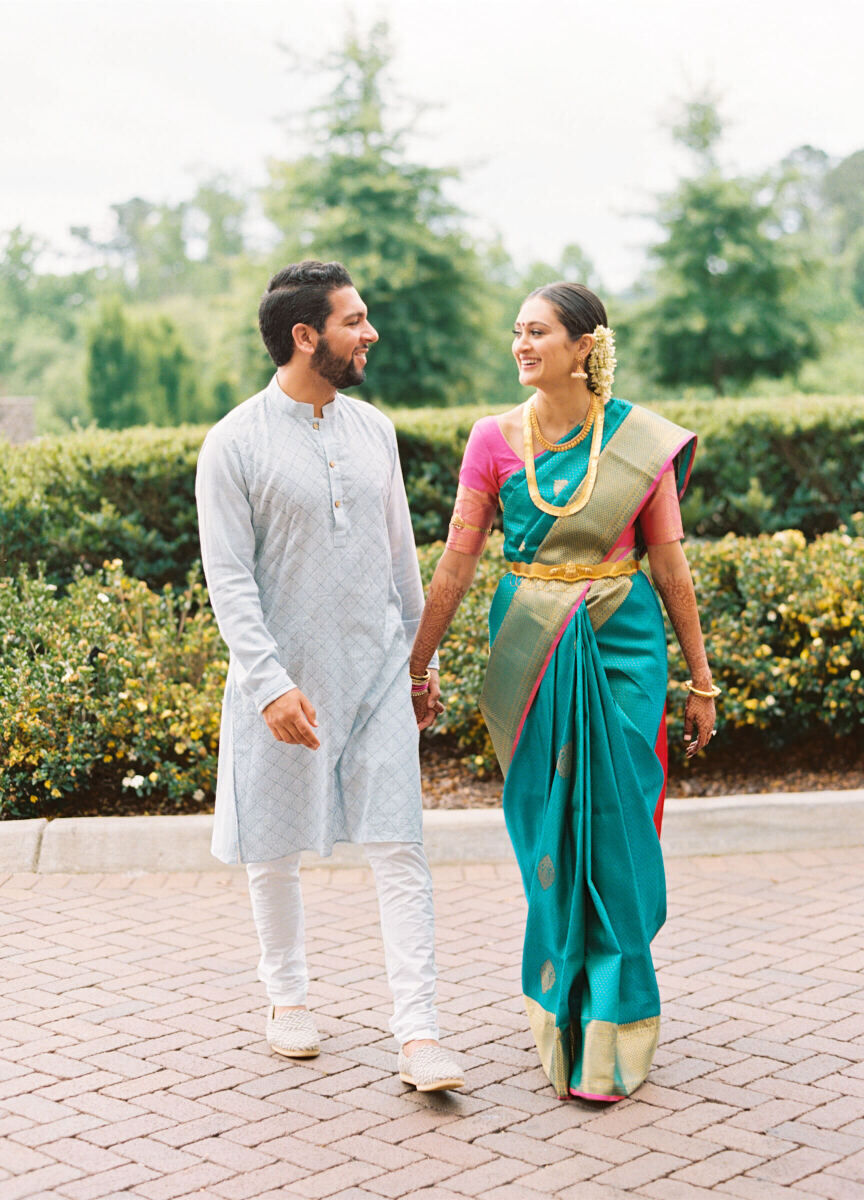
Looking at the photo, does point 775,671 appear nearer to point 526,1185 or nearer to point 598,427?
point 598,427

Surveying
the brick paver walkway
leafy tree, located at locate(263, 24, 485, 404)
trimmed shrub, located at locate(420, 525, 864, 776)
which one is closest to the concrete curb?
the brick paver walkway

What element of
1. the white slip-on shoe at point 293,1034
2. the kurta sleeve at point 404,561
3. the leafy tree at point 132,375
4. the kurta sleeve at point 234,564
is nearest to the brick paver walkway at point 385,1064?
the white slip-on shoe at point 293,1034

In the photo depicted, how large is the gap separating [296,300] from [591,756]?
4.50 ft

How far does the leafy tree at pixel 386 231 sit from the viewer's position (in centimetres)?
2119

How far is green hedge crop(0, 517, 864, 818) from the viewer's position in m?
5.81

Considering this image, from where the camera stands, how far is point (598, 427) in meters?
3.62

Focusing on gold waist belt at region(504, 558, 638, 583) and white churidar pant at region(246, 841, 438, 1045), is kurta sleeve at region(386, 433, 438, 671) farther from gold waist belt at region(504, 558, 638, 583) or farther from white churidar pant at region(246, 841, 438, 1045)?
white churidar pant at region(246, 841, 438, 1045)

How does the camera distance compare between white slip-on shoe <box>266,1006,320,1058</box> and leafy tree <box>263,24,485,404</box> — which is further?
leafy tree <box>263,24,485,404</box>

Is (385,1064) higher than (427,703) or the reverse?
the reverse

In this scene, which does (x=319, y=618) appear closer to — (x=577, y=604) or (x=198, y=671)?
(x=577, y=604)

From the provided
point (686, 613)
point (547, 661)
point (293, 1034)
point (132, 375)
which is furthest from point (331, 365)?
point (132, 375)

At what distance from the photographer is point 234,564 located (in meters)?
3.52

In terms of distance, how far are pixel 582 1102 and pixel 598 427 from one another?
1.68 m

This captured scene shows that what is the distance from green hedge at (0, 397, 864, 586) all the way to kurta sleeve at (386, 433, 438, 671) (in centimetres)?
382
